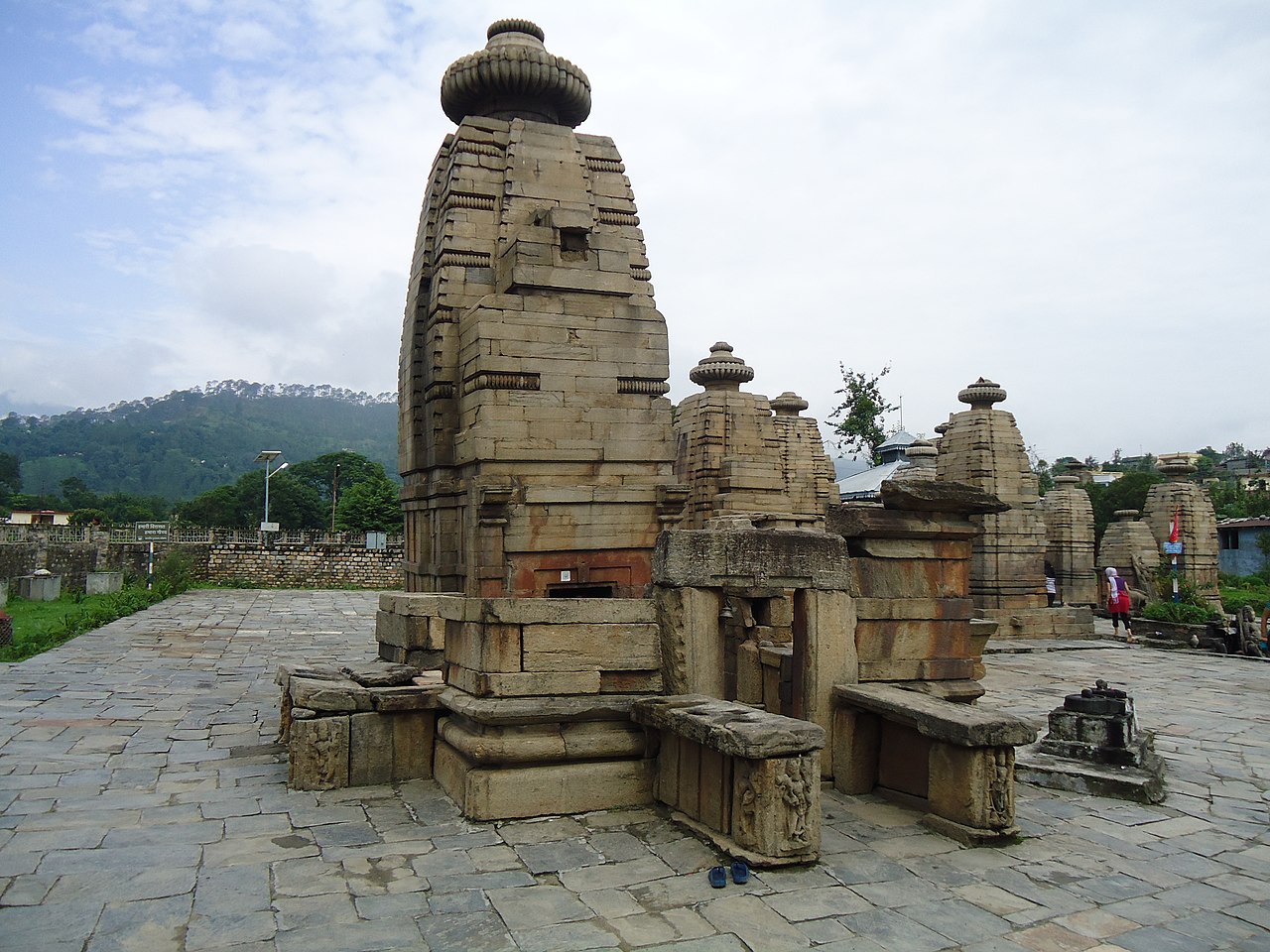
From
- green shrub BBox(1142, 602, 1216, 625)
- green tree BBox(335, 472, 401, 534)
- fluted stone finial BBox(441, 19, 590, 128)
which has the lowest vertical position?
green shrub BBox(1142, 602, 1216, 625)

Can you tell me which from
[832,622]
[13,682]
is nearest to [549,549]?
[832,622]

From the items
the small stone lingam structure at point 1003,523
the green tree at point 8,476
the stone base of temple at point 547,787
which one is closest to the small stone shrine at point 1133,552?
the small stone lingam structure at point 1003,523

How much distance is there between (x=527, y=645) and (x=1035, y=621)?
14929mm

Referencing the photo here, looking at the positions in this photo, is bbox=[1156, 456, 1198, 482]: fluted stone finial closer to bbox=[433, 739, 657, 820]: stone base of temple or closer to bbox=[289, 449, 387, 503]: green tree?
bbox=[433, 739, 657, 820]: stone base of temple

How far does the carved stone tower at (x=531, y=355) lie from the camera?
7520 mm

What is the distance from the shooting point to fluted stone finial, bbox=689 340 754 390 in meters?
17.1

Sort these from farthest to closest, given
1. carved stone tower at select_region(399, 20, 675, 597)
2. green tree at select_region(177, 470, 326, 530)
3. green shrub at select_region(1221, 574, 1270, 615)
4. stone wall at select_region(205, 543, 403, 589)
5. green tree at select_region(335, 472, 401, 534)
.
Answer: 1. green tree at select_region(177, 470, 326, 530)
2. green tree at select_region(335, 472, 401, 534)
3. stone wall at select_region(205, 543, 403, 589)
4. green shrub at select_region(1221, 574, 1270, 615)
5. carved stone tower at select_region(399, 20, 675, 597)

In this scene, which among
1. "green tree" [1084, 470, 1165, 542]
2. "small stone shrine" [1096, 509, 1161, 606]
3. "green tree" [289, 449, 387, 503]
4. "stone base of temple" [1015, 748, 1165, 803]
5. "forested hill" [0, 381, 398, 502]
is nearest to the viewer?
"stone base of temple" [1015, 748, 1165, 803]

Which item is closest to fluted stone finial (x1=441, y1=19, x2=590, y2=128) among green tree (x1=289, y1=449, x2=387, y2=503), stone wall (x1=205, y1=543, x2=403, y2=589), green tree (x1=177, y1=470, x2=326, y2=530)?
stone wall (x1=205, y1=543, x2=403, y2=589)

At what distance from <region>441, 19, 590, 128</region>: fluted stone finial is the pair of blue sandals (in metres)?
7.29

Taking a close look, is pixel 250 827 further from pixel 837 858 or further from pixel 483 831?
pixel 837 858

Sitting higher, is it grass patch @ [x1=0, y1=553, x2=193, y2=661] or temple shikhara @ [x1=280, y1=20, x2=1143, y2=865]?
temple shikhara @ [x1=280, y1=20, x2=1143, y2=865]

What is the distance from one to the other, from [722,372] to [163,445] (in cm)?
13921

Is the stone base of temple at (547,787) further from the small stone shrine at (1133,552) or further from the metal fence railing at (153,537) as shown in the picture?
the metal fence railing at (153,537)
